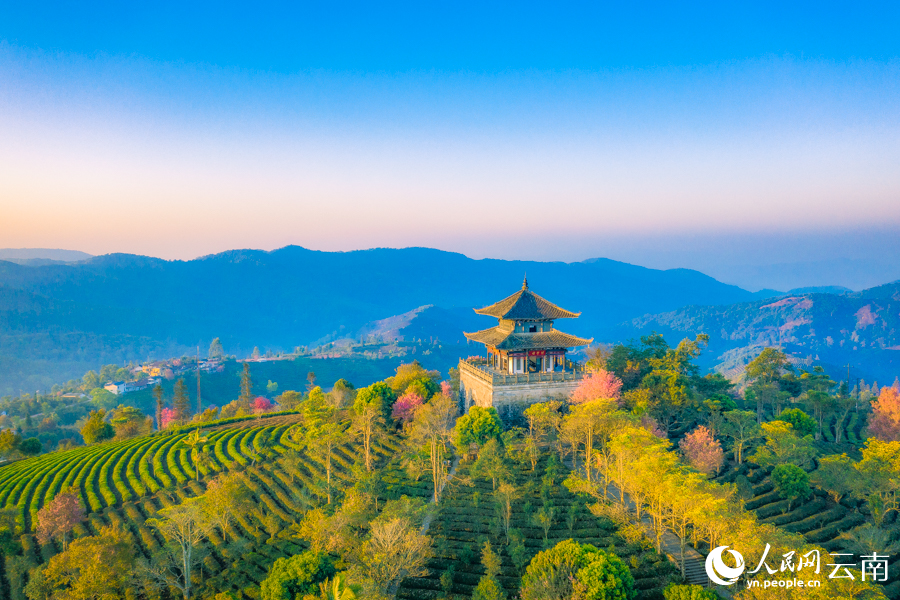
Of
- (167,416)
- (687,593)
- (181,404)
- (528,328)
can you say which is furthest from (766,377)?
(167,416)

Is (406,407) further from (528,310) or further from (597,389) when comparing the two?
(597,389)

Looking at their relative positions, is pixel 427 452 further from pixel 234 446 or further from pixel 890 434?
pixel 890 434

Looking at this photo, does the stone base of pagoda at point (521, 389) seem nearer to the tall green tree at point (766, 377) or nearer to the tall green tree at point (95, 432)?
the tall green tree at point (766, 377)

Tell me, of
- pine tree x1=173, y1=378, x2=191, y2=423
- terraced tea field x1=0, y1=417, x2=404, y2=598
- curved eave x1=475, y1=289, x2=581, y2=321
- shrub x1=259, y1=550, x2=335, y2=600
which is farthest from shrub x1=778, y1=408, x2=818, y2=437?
pine tree x1=173, y1=378, x2=191, y2=423

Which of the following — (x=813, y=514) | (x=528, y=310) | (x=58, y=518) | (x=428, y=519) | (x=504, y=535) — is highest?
(x=528, y=310)

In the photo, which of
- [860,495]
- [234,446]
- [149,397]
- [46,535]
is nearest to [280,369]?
[149,397]
